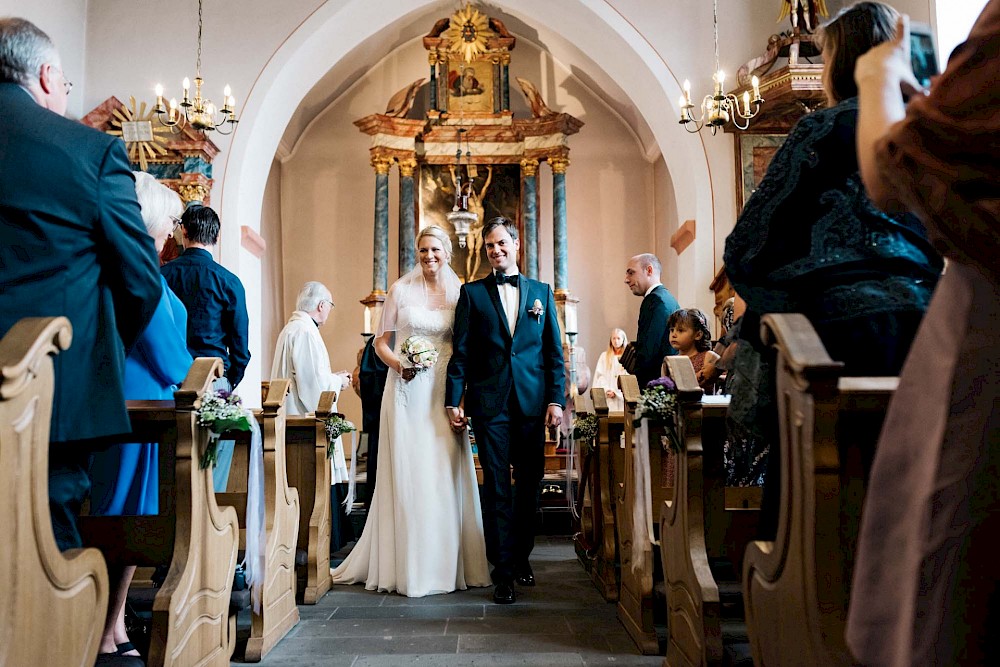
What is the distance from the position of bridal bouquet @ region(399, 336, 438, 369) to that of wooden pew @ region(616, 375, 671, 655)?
3.90 feet

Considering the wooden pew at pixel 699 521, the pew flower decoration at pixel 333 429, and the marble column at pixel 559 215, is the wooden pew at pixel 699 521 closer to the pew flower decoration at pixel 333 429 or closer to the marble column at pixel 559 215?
the pew flower decoration at pixel 333 429

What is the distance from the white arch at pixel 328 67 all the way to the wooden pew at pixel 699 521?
5.85 metres

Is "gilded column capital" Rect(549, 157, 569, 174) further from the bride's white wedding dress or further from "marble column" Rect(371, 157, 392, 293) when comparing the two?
the bride's white wedding dress

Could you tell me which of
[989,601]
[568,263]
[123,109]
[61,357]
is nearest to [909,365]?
[989,601]

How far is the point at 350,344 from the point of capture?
12141 millimetres

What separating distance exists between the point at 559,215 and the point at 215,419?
9278mm

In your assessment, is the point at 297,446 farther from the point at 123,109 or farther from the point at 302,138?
the point at 302,138

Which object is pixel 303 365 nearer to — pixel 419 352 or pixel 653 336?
pixel 419 352

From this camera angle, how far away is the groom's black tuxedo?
13.9 feet

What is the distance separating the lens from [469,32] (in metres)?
11.2

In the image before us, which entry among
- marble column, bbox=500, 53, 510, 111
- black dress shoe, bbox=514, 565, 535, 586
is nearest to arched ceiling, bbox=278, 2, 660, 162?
marble column, bbox=500, 53, 510, 111

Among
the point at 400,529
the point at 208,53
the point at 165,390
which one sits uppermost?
the point at 208,53

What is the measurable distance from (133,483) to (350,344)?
31.0 ft

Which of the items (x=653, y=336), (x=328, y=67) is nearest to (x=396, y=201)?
(x=328, y=67)
